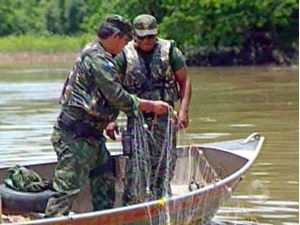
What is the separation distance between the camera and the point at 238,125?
18359 millimetres

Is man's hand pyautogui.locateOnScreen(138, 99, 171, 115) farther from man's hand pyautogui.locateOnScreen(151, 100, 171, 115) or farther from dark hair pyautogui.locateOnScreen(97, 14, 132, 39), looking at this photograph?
dark hair pyautogui.locateOnScreen(97, 14, 132, 39)

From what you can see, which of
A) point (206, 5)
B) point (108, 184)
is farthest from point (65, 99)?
point (206, 5)

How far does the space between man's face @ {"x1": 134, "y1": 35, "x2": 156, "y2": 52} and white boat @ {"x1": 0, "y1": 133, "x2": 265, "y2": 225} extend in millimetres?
1106

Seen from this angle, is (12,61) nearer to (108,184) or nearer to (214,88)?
(214,88)

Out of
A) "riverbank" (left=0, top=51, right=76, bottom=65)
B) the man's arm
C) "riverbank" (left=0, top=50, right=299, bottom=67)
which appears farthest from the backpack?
"riverbank" (left=0, top=51, right=76, bottom=65)

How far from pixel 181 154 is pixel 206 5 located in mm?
37184

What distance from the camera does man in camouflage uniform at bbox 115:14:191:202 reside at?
8.91 meters

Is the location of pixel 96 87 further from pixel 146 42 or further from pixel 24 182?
pixel 24 182

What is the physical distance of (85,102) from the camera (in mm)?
7906

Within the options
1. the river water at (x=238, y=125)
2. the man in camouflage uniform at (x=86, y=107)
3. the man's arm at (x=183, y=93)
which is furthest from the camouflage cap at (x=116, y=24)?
the river water at (x=238, y=125)

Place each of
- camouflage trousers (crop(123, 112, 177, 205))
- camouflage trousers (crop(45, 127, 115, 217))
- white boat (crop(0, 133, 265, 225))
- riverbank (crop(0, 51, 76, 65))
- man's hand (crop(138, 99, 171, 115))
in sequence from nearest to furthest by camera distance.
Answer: white boat (crop(0, 133, 265, 225))
camouflage trousers (crop(45, 127, 115, 217))
man's hand (crop(138, 99, 171, 115))
camouflage trousers (crop(123, 112, 177, 205))
riverbank (crop(0, 51, 76, 65))

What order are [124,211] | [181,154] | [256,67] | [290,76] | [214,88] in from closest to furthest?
[124,211], [181,154], [214,88], [290,76], [256,67]

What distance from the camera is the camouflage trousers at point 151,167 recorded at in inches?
348

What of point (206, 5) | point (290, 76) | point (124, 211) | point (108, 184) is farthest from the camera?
point (206, 5)
